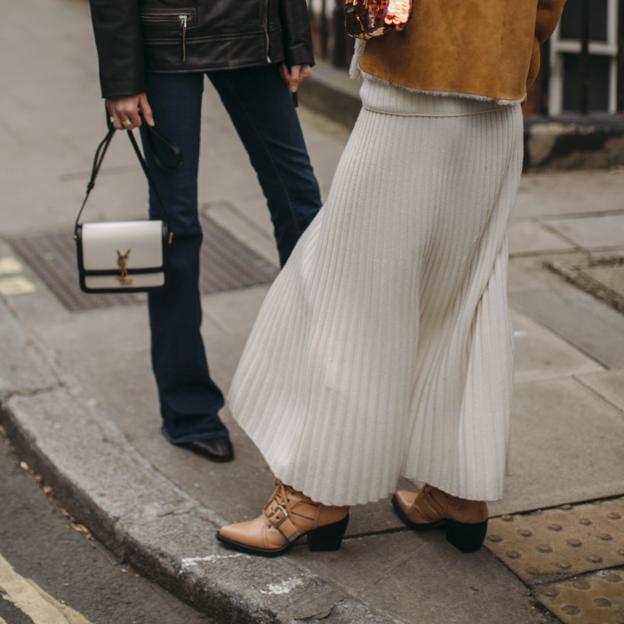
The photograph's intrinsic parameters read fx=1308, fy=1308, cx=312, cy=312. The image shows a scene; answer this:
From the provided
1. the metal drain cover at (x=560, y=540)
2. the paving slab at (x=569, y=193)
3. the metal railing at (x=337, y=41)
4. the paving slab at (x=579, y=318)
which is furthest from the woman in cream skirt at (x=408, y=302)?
the metal railing at (x=337, y=41)

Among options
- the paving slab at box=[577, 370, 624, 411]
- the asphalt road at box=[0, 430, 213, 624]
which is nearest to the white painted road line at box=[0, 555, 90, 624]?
the asphalt road at box=[0, 430, 213, 624]

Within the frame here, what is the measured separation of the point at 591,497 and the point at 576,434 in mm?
405

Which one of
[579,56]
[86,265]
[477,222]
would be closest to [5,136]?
[579,56]

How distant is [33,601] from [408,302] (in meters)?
1.28

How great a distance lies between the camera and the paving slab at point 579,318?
477 cm

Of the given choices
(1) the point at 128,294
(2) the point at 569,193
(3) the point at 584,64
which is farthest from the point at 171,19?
(3) the point at 584,64

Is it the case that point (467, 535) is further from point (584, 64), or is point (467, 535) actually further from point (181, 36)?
point (584, 64)

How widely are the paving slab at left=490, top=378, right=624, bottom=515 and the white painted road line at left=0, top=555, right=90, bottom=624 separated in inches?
48.1

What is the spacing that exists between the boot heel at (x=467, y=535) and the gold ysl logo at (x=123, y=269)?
118 centimetres

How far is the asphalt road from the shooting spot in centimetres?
340

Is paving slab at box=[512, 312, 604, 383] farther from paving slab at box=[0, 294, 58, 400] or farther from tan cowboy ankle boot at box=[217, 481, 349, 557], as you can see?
paving slab at box=[0, 294, 58, 400]

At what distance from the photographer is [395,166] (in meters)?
3.08

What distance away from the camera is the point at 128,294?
552cm

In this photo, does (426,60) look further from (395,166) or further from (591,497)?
(591,497)
